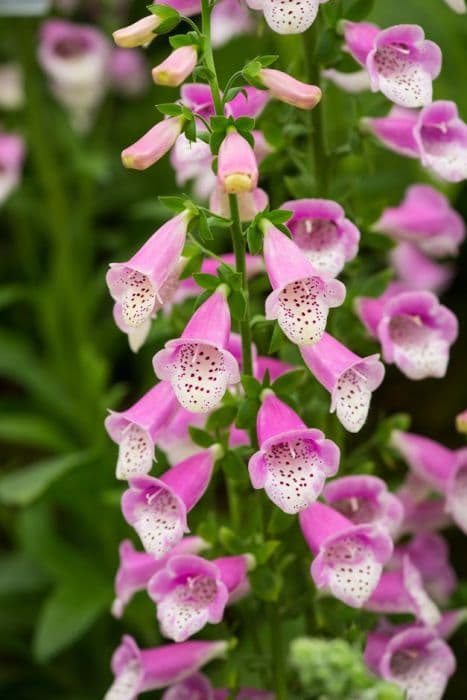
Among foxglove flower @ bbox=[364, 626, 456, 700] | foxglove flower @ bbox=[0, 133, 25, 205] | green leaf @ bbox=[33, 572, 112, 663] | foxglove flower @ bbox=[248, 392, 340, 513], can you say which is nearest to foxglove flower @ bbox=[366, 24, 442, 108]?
foxglove flower @ bbox=[248, 392, 340, 513]

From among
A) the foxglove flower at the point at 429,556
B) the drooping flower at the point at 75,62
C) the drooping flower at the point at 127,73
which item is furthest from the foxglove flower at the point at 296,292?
the drooping flower at the point at 127,73

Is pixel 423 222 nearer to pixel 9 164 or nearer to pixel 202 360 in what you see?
pixel 202 360

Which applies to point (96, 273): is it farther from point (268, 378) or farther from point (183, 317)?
point (268, 378)

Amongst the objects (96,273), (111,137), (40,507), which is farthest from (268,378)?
(111,137)

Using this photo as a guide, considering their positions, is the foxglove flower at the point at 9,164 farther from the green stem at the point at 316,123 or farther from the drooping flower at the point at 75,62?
the green stem at the point at 316,123

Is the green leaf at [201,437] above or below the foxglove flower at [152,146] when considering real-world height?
below

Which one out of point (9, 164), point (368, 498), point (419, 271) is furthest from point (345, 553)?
point (9, 164)

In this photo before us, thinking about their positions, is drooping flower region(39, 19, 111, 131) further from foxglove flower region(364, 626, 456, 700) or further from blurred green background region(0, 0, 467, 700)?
foxglove flower region(364, 626, 456, 700)
